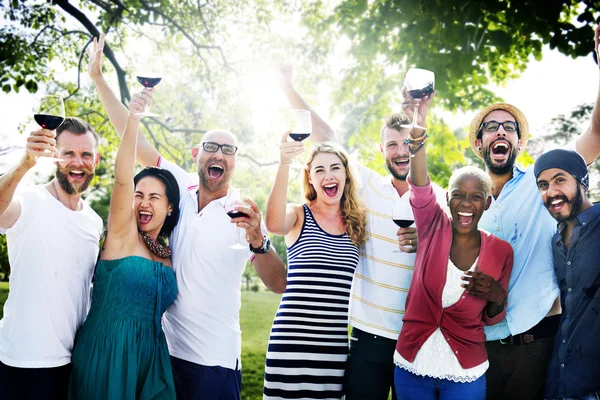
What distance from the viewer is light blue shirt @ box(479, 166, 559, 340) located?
10.4 feet

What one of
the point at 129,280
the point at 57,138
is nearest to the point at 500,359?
the point at 129,280

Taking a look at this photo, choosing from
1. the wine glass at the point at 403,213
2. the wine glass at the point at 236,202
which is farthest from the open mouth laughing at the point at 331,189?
the wine glass at the point at 236,202

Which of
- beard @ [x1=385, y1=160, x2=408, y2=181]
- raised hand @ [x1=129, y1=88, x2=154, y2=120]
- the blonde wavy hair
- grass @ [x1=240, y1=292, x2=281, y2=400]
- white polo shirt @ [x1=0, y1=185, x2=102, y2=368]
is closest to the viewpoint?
raised hand @ [x1=129, y1=88, x2=154, y2=120]

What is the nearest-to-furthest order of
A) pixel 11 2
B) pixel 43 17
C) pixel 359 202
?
pixel 359 202, pixel 11 2, pixel 43 17

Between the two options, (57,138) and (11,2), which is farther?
(11,2)

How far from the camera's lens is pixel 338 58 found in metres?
10.4

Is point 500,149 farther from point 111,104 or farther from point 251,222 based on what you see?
point 111,104

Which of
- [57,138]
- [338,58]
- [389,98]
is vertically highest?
[338,58]

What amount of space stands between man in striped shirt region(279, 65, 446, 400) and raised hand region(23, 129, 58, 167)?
208cm

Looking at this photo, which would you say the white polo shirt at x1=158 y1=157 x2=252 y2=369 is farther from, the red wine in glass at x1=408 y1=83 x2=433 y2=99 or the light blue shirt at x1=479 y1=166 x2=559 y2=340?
the light blue shirt at x1=479 y1=166 x2=559 y2=340

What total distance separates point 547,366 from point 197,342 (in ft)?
7.37

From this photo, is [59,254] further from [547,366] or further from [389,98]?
[389,98]

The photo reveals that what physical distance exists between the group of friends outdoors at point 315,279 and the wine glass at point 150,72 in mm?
376

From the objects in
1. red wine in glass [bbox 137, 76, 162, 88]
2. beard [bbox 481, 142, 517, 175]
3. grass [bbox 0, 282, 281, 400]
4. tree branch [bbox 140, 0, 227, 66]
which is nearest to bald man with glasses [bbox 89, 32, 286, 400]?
red wine in glass [bbox 137, 76, 162, 88]
